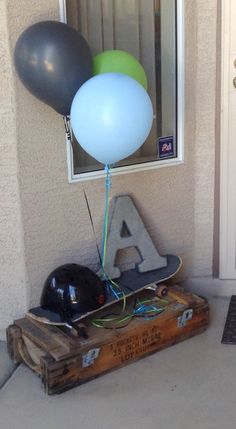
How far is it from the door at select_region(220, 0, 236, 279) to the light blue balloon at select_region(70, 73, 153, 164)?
0.97 m

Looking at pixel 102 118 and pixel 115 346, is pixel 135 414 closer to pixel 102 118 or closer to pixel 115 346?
pixel 115 346

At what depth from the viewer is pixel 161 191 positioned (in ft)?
11.4

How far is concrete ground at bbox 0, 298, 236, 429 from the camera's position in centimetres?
255

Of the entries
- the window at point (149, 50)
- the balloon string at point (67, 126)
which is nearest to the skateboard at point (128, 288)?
the window at point (149, 50)

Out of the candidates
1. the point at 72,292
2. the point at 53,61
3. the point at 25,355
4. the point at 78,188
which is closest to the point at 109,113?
the point at 53,61

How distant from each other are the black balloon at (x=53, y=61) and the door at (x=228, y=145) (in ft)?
3.40

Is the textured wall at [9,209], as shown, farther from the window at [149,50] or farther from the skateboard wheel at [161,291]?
the skateboard wheel at [161,291]

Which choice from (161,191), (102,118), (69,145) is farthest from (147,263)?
(102,118)

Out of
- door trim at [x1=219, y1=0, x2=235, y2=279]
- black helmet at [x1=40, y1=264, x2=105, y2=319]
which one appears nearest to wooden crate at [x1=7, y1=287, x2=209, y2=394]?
black helmet at [x1=40, y1=264, x2=105, y2=319]

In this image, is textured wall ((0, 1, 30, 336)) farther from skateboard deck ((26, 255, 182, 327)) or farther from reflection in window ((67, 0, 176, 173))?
reflection in window ((67, 0, 176, 173))

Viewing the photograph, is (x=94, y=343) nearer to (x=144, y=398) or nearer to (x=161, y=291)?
(x=144, y=398)

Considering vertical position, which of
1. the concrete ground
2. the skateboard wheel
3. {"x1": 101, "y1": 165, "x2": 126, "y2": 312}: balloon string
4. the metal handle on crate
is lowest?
the concrete ground

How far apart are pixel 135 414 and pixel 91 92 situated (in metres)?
1.41

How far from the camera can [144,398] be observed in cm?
271
